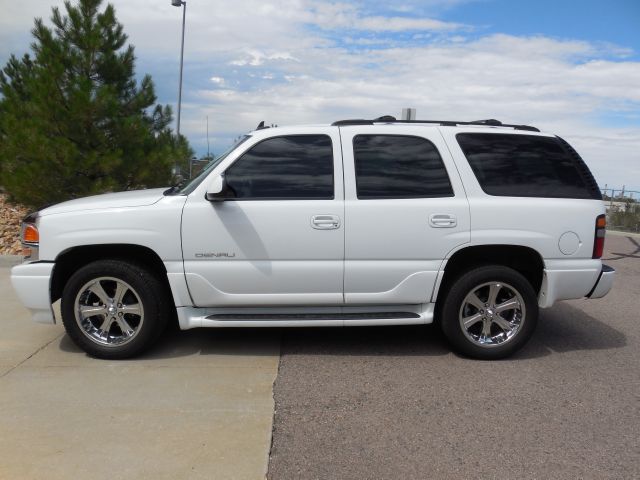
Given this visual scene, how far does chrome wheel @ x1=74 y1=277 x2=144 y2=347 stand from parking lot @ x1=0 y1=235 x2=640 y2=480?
0.23 m

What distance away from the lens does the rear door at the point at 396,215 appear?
4.34 m

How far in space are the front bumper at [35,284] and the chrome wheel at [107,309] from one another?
229 millimetres

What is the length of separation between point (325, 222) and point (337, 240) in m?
0.17

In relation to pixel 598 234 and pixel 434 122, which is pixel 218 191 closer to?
pixel 434 122

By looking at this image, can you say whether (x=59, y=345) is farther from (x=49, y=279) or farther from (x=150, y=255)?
(x=150, y=255)

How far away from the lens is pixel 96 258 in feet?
14.8

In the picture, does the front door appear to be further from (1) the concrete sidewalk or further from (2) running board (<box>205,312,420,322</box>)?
(1) the concrete sidewalk

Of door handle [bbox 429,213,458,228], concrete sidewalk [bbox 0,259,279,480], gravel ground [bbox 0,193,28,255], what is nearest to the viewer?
concrete sidewalk [bbox 0,259,279,480]

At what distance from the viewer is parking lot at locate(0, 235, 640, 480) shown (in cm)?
302

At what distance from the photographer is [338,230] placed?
430 centimetres

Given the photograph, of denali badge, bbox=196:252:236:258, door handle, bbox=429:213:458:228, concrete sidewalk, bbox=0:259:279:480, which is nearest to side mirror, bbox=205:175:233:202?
denali badge, bbox=196:252:236:258

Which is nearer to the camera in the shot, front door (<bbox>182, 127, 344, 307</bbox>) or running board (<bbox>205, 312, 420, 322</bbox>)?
front door (<bbox>182, 127, 344, 307</bbox>)

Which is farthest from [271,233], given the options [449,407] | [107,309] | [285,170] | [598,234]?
[598,234]

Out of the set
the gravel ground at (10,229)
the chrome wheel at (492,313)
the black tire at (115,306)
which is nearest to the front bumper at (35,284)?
the black tire at (115,306)
